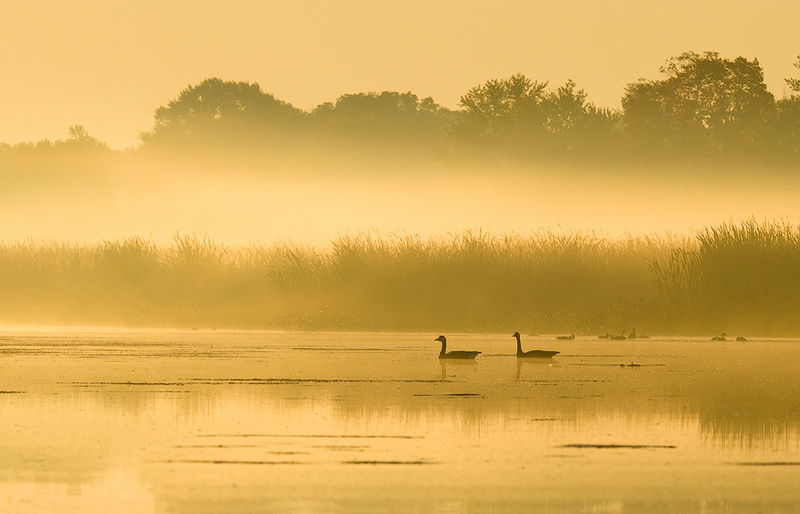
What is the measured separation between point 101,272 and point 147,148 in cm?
5091

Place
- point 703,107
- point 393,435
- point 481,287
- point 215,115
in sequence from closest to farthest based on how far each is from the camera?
point 393,435
point 481,287
point 703,107
point 215,115

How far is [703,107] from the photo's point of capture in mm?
63625

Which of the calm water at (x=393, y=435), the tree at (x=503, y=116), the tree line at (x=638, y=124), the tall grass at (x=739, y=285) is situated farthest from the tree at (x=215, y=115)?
the calm water at (x=393, y=435)

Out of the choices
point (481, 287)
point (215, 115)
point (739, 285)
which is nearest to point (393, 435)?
point (739, 285)

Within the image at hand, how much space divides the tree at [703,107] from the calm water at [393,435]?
44.9 metres

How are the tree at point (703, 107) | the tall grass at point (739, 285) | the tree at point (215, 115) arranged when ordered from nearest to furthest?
the tall grass at point (739, 285)
the tree at point (703, 107)
the tree at point (215, 115)

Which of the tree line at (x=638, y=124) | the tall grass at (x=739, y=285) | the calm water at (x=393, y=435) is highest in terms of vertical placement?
the tree line at (x=638, y=124)

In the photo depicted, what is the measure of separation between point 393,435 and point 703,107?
5584 cm

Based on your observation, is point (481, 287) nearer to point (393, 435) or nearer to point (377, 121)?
point (393, 435)

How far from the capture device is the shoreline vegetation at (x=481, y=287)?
94.5 ft

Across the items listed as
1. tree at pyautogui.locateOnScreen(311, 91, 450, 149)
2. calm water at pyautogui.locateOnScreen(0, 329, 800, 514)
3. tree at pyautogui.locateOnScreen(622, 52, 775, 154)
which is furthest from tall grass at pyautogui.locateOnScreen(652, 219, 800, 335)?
tree at pyautogui.locateOnScreen(311, 91, 450, 149)

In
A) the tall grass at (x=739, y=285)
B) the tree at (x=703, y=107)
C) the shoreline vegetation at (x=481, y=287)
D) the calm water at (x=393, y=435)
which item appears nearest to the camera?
the calm water at (x=393, y=435)

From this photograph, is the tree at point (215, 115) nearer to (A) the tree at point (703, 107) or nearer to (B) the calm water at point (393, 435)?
(A) the tree at point (703, 107)

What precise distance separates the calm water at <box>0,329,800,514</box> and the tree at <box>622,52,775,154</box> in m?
44.9
